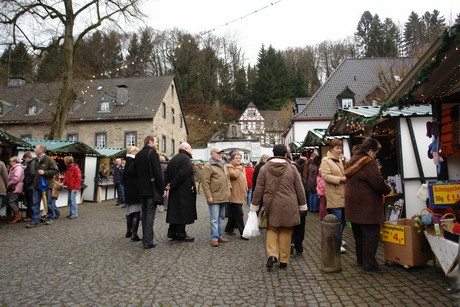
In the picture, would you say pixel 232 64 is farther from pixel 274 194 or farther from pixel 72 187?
pixel 274 194

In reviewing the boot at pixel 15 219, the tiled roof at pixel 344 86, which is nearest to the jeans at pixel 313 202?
the boot at pixel 15 219

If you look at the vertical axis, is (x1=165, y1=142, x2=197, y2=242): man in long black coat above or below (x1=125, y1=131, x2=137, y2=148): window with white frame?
below

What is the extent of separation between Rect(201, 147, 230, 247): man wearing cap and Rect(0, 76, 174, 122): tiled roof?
24.5 meters

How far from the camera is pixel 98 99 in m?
33.3

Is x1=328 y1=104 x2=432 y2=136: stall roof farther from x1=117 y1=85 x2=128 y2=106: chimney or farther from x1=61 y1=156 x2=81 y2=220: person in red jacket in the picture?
x1=117 y1=85 x2=128 y2=106: chimney

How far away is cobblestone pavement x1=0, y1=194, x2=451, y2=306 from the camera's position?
4.00m

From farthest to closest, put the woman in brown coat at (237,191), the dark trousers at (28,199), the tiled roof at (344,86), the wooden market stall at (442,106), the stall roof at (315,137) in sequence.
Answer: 1. the tiled roof at (344,86)
2. the stall roof at (315,137)
3. the dark trousers at (28,199)
4. the woman in brown coat at (237,191)
5. the wooden market stall at (442,106)

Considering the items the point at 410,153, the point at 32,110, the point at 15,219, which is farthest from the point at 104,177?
the point at 32,110

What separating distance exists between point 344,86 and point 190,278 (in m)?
31.5

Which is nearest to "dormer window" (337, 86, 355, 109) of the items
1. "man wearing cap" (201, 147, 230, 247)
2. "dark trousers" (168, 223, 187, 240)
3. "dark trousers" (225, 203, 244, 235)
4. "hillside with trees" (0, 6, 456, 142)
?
"hillside with trees" (0, 6, 456, 142)

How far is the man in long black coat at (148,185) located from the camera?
649 centimetres

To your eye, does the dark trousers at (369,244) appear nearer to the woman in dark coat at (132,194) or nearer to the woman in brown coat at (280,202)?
the woman in brown coat at (280,202)

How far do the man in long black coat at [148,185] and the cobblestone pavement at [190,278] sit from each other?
34 cm

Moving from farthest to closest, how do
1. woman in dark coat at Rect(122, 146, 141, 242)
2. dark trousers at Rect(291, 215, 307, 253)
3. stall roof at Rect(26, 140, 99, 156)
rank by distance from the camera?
stall roof at Rect(26, 140, 99, 156), woman in dark coat at Rect(122, 146, 141, 242), dark trousers at Rect(291, 215, 307, 253)
